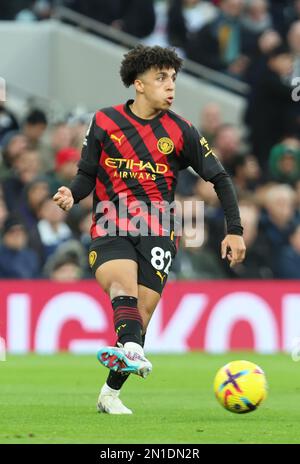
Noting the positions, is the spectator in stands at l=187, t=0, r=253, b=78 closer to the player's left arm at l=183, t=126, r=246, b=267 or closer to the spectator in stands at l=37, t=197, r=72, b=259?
the spectator in stands at l=37, t=197, r=72, b=259

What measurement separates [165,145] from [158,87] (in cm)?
42

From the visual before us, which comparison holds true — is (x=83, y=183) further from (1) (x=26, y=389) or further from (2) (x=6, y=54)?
(2) (x=6, y=54)

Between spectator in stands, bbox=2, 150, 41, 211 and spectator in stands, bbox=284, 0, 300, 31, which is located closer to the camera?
spectator in stands, bbox=2, 150, 41, 211

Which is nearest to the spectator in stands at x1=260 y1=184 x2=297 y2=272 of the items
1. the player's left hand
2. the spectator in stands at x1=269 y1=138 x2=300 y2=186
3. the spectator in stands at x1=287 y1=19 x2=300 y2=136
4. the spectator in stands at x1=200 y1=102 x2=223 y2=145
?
the spectator in stands at x1=269 y1=138 x2=300 y2=186

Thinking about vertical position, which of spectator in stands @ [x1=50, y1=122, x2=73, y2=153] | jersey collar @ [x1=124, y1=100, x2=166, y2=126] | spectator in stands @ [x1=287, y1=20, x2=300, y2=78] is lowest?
jersey collar @ [x1=124, y1=100, x2=166, y2=126]

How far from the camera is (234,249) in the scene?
29.4 feet

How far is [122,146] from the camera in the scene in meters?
9.17

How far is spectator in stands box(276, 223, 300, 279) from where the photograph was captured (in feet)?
57.1

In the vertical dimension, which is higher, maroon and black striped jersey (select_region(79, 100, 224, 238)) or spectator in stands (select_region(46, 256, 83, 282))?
spectator in stands (select_region(46, 256, 83, 282))

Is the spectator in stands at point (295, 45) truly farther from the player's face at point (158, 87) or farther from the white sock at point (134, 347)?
the white sock at point (134, 347)

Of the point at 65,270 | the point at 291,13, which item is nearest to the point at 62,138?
the point at 65,270

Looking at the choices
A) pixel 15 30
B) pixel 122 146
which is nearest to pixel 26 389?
pixel 122 146

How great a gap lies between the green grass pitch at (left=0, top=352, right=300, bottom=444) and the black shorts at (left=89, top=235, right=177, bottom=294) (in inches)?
38.2

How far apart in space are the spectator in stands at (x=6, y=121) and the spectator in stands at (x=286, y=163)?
371 cm
